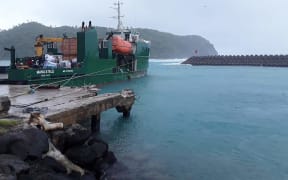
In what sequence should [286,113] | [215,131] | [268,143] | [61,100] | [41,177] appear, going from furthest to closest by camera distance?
[286,113]
[215,131]
[268,143]
[61,100]
[41,177]

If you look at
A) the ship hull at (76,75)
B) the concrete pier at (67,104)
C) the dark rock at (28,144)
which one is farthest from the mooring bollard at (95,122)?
the dark rock at (28,144)

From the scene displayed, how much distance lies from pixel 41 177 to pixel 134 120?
50.0 ft

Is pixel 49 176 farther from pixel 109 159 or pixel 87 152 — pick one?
pixel 109 159

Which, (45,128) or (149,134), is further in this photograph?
(149,134)

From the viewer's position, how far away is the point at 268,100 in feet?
128

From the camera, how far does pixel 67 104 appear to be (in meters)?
16.8

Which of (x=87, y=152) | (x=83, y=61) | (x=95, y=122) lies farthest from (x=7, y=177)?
(x=83, y=61)

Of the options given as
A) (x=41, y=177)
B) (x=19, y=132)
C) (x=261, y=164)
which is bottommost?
(x=261, y=164)

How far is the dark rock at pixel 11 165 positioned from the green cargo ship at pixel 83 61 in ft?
53.1

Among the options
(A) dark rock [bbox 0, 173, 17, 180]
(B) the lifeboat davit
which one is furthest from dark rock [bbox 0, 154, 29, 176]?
(B) the lifeboat davit

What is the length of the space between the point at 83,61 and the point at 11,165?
3004 cm

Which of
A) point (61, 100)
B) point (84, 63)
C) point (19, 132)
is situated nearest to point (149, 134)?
point (61, 100)

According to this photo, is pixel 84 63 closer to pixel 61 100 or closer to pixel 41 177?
pixel 61 100

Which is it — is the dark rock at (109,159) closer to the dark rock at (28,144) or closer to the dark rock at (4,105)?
the dark rock at (28,144)
